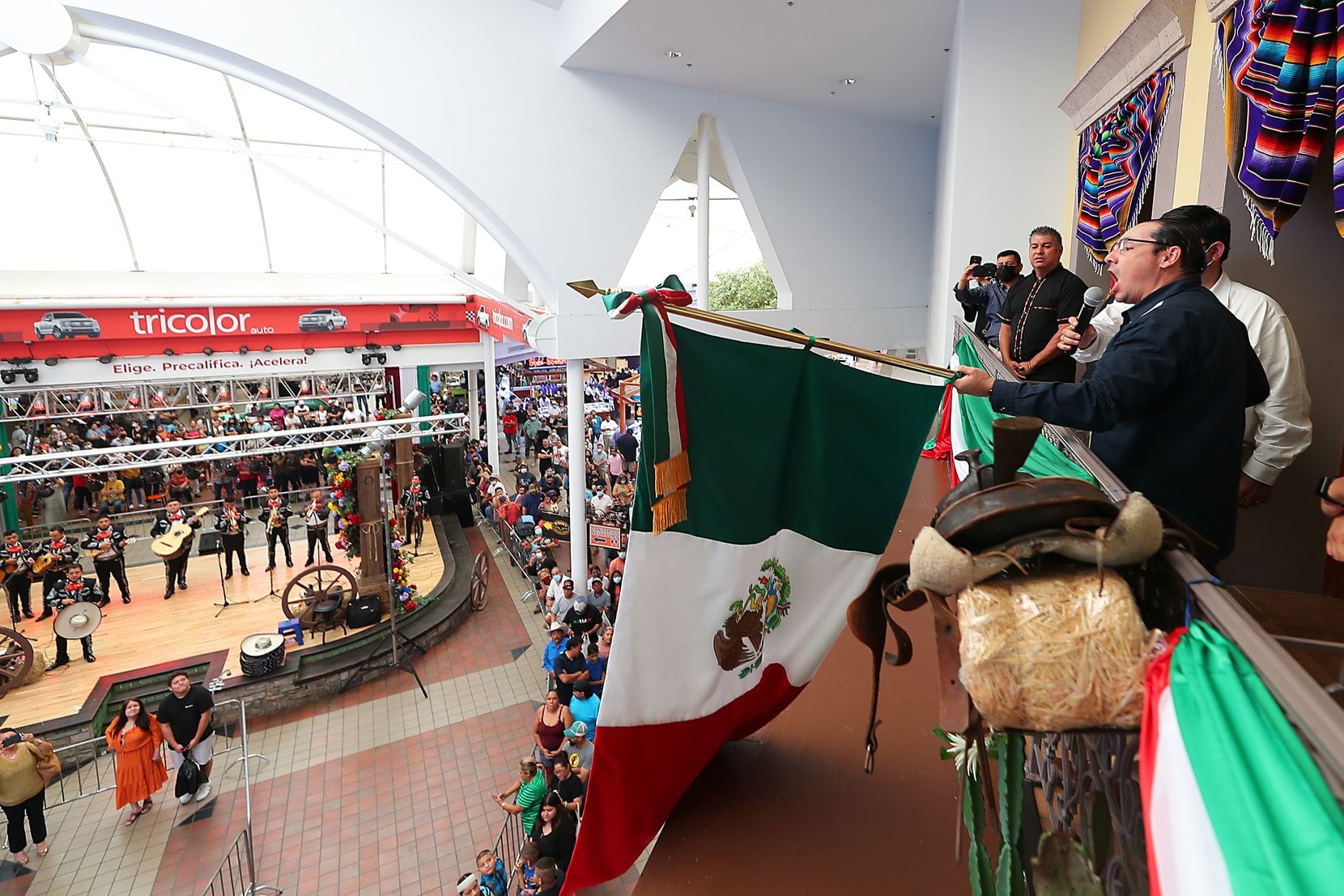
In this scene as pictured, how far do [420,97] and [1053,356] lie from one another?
667 centimetres

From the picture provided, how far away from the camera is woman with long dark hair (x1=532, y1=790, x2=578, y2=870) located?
17.3ft

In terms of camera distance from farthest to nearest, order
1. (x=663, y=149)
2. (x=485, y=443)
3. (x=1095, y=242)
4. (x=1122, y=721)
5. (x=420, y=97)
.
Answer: (x=485, y=443) → (x=663, y=149) → (x=420, y=97) → (x=1095, y=242) → (x=1122, y=721)

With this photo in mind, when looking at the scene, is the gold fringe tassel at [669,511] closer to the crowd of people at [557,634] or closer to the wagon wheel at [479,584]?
the crowd of people at [557,634]

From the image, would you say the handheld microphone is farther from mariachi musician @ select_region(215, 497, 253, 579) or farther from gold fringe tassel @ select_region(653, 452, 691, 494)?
mariachi musician @ select_region(215, 497, 253, 579)

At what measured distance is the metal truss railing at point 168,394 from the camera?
12062 mm

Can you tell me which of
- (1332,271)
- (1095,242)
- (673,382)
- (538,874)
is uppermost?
(1095,242)

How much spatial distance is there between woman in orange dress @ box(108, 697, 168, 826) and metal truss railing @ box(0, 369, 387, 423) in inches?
264

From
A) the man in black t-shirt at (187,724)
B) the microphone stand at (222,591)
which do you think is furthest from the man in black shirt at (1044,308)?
the microphone stand at (222,591)

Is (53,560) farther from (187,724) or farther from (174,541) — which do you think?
(187,724)

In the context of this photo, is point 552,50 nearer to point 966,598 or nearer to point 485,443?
point 966,598

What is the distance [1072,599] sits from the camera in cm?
120

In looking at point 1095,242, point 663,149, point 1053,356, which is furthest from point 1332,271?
point 663,149

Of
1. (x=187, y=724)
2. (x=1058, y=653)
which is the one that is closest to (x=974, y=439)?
(x=1058, y=653)

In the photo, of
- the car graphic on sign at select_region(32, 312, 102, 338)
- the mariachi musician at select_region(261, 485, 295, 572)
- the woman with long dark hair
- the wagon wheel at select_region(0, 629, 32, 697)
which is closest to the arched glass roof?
the car graphic on sign at select_region(32, 312, 102, 338)
